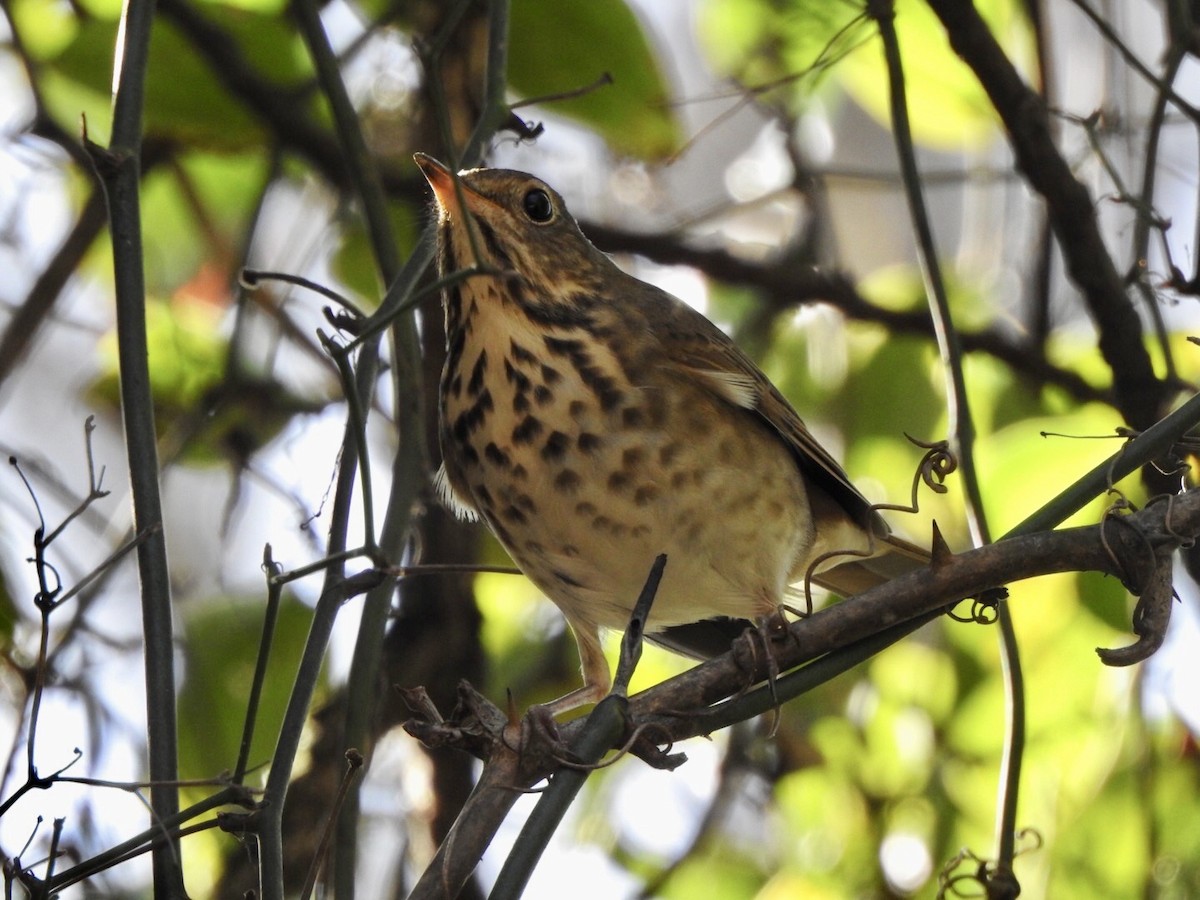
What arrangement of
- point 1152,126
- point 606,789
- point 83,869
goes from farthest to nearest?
point 606,789, point 1152,126, point 83,869

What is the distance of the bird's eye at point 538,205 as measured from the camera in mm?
2730

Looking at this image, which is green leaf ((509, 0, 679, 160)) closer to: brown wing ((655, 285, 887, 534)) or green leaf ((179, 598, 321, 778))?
brown wing ((655, 285, 887, 534))

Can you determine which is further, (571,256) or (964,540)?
(964,540)

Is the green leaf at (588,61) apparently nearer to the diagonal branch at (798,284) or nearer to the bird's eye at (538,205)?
the bird's eye at (538,205)

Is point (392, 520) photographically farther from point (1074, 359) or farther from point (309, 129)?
point (1074, 359)

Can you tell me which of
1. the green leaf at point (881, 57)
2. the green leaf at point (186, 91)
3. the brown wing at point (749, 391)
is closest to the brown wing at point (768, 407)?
the brown wing at point (749, 391)

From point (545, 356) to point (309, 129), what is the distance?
847mm

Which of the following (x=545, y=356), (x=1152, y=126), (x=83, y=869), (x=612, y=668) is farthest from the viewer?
(x=612, y=668)

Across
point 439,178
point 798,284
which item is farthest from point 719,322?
point 439,178

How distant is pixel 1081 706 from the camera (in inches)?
105

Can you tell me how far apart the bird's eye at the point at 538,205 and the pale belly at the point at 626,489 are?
1.12ft

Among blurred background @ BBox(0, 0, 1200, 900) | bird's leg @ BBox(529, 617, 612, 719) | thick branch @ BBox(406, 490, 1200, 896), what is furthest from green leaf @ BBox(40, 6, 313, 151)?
thick branch @ BBox(406, 490, 1200, 896)

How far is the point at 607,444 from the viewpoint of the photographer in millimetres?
2414

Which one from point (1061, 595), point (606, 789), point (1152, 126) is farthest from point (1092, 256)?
point (606, 789)
